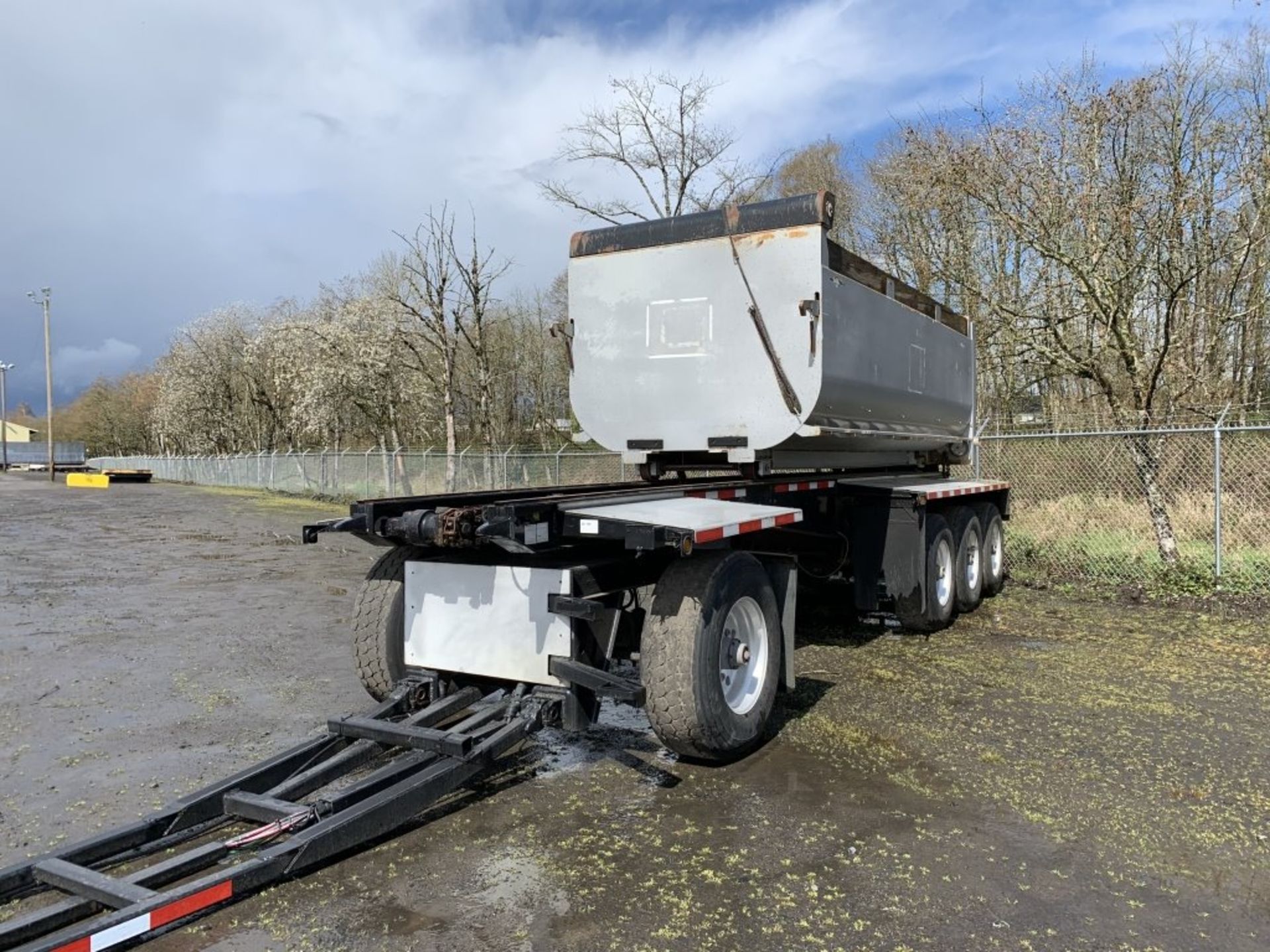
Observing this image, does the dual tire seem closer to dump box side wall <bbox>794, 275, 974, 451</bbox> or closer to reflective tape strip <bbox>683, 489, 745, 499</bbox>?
dump box side wall <bbox>794, 275, 974, 451</bbox>

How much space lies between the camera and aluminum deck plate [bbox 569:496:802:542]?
4.28 m

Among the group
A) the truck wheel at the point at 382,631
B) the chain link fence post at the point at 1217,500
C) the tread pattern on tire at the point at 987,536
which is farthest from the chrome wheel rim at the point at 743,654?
the chain link fence post at the point at 1217,500

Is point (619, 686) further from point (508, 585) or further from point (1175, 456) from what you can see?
point (1175, 456)

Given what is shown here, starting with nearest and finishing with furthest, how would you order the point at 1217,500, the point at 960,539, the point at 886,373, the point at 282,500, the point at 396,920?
the point at 396,920, the point at 886,373, the point at 960,539, the point at 1217,500, the point at 282,500

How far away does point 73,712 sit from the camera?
19.1ft

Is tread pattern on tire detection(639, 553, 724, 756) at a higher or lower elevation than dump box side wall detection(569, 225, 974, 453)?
lower

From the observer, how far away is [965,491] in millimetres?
8953

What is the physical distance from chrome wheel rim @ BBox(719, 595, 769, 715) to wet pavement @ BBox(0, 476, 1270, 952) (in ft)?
1.17

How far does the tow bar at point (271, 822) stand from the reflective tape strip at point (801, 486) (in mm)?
2611

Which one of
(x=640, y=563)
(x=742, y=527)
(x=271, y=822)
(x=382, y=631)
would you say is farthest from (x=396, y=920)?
(x=742, y=527)

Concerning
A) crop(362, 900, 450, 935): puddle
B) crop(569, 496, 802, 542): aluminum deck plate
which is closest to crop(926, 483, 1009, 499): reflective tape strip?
crop(569, 496, 802, 542): aluminum deck plate

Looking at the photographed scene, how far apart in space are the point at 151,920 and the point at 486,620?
2.12 m

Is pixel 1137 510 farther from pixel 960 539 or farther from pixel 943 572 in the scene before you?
pixel 943 572

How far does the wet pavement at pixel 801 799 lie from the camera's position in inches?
126
